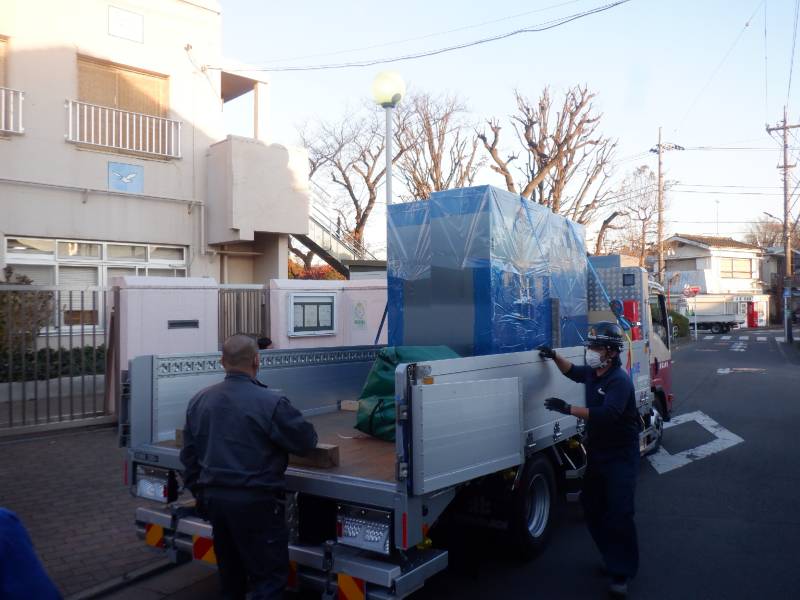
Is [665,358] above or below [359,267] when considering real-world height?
below

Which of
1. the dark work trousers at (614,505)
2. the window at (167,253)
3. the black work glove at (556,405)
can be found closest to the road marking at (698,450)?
the dark work trousers at (614,505)

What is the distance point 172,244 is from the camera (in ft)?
50.8

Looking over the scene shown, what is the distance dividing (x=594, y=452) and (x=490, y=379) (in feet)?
3.80

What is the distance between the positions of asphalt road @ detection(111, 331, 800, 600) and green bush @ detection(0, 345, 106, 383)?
15.9ft

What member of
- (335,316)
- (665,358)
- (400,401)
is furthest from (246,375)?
(335,316)

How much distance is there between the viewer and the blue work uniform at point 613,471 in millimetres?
4824

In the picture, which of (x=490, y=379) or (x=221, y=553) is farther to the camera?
(x=490, y=379)

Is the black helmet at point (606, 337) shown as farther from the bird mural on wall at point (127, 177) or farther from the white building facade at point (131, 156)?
the bird mural on wall at point (127, 177)

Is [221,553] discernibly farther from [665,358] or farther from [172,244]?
[172,244]

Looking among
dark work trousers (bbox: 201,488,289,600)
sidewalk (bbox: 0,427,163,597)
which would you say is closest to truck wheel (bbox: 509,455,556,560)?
dark work trousers (bbox: 201,488,289,600)

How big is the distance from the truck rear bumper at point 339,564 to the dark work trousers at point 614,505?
1533 millimetres

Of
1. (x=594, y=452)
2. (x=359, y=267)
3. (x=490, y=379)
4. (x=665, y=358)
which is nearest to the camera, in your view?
(x=490, y=379)

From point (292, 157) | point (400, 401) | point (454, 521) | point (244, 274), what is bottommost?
point (454, 521)

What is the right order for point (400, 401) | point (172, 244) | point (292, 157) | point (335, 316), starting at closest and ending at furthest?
point (400, 401) < point (335, 316) < point (172, 244) < point (292, 157)
